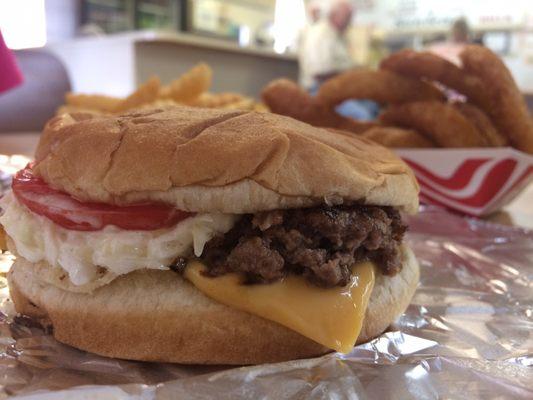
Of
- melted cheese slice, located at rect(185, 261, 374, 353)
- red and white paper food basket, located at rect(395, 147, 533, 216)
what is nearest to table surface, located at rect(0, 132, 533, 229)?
red and white paper food basket, located at rect(395, 147, 533, 216)

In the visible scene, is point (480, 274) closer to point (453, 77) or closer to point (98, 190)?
point (453, 77)

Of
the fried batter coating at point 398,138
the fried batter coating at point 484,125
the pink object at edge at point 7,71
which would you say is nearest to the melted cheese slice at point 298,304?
the fried batter coating at point 398,138

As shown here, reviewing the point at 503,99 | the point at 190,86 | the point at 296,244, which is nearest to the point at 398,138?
the point at 503,99

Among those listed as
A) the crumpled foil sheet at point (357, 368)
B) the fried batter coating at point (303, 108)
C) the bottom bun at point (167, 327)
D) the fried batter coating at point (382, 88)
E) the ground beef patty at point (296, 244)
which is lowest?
the crumpled foil sheet at point (357, 368)

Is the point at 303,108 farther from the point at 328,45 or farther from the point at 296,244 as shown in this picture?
the point at 328,45

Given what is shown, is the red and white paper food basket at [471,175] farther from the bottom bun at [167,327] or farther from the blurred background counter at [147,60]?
the blurred background counter at [147,60]

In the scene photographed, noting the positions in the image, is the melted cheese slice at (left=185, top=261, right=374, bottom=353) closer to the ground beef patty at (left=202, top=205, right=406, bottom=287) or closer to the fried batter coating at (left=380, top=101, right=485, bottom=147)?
the ground beef patty at (left=202, top=205, right=406, bottom=287)

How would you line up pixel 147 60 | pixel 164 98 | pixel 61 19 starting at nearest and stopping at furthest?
pixel 164 98 → pixel 147 60 → pixel 61 19

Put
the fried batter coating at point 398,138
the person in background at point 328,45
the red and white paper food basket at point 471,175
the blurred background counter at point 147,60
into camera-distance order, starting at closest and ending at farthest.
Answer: the red and white paper food basket at point 471,175 → the fried batter coating at point 398,138 → the blurred background counter at point 147,60 → the person in background at point 328,45
